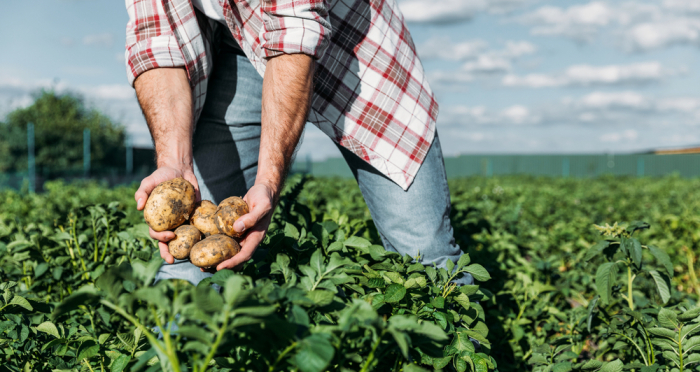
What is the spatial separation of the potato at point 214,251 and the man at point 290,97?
0.28 meters

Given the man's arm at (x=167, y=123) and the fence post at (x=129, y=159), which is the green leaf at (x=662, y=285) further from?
the fence post at (x=129, y=159)

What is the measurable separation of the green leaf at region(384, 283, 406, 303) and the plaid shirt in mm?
809

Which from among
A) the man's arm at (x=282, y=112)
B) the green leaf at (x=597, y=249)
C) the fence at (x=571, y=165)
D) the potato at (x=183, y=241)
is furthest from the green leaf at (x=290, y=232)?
the fence at (x=571, y=165)

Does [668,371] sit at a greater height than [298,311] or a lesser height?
lesser

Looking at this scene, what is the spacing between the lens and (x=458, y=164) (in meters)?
37.0

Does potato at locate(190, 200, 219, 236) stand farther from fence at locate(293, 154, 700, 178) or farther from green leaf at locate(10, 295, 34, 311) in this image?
fence at locate(293, 154, 700, 178)

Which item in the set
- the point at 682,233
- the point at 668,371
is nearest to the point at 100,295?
the point at 668,371

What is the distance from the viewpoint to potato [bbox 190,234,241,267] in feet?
4.58

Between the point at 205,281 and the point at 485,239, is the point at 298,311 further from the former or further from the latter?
the point at 485,239

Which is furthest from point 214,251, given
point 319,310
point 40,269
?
point 40,269

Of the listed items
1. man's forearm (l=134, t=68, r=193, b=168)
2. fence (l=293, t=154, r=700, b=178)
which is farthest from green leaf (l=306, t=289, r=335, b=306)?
fence (l=293, t=154, r=700, b=178)

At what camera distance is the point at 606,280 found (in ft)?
5.91

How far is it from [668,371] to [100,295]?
1613mm

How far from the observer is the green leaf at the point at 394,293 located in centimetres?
124
